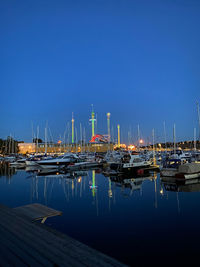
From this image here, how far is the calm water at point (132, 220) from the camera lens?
7320 millimetres

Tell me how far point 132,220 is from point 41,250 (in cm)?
710

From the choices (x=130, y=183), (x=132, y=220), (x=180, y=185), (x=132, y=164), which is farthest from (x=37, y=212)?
(x=132, y=164)

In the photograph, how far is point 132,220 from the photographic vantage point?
10727mm

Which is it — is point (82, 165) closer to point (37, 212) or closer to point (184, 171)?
point (184, 171)

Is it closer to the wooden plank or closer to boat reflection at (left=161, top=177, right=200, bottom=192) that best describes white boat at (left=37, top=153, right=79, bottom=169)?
boat reflection at (left=161, top=177, right=200, bottom=192)

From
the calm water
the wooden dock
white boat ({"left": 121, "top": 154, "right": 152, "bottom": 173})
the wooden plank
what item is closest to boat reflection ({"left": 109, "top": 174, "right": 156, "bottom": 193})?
the calm water

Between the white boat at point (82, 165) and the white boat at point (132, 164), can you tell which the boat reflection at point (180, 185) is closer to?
the white boat at point (132, 164)

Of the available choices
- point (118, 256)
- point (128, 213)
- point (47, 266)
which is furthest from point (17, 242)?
point (128, 213)

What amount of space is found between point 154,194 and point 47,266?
14458mm

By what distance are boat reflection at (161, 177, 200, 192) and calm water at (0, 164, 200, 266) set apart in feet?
0.30

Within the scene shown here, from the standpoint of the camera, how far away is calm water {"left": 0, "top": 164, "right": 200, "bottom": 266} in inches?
288

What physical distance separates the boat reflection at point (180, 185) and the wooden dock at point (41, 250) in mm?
15206

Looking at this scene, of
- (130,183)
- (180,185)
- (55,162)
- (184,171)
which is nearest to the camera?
(180,185)

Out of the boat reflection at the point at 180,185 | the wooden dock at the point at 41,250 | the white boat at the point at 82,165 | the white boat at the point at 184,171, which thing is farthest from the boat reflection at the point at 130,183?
the white boat at the point at 82,165
